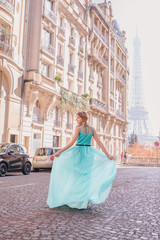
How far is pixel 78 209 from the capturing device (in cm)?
485

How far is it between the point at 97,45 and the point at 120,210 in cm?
3377

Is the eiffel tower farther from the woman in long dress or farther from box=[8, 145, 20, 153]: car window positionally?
the woman in long dress

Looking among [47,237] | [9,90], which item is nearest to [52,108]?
[9,90]

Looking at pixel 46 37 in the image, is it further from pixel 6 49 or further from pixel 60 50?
pixel 6 49

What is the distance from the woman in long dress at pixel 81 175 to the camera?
4.72 metres

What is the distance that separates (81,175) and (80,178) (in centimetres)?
6

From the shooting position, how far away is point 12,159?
13336 millimetres

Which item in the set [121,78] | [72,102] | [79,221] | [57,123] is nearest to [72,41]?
[72,102]

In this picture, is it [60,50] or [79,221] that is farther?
[60,50]

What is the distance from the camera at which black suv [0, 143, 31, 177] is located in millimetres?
12773

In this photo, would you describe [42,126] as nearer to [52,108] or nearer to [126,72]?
[52,108]

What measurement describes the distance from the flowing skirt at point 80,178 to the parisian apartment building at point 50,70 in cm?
1535

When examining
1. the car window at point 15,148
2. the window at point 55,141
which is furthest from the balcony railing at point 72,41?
the car window at point 15,148

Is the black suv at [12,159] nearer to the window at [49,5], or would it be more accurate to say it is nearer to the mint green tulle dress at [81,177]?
the mint green tulle dress at [81,177]
